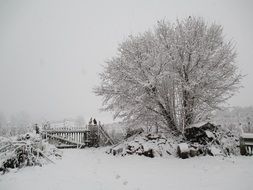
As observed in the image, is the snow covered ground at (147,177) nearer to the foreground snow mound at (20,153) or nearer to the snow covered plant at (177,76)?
the foreground snow mound at (20,153)

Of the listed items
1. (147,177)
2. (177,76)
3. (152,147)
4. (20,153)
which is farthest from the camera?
(177,76)

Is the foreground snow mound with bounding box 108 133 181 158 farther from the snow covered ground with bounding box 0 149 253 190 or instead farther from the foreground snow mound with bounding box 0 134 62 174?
the foreground snow mound with bounding box 0 134 62 174

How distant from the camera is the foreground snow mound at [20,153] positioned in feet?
21.8

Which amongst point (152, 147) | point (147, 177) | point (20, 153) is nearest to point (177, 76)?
point (152, 147)

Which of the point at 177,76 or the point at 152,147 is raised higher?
the point at 177,76

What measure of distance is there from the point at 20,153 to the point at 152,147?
5898 millimetres

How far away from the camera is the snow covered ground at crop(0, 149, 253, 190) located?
4938 mm

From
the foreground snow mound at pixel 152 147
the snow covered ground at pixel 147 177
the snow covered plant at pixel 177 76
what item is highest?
the snow covered plant at pixel 177 76

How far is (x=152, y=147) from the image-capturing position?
9523mm

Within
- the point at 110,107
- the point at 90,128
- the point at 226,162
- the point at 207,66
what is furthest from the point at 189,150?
the point at 90,128

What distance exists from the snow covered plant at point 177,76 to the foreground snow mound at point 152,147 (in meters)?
2.04

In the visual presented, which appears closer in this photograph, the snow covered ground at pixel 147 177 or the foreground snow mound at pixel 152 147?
the snow covered ground at pixel 147 177

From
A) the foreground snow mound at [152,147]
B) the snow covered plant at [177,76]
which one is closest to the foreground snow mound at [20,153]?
the foreground snow mound at [152,147]

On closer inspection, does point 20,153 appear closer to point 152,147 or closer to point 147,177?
point 147,177
